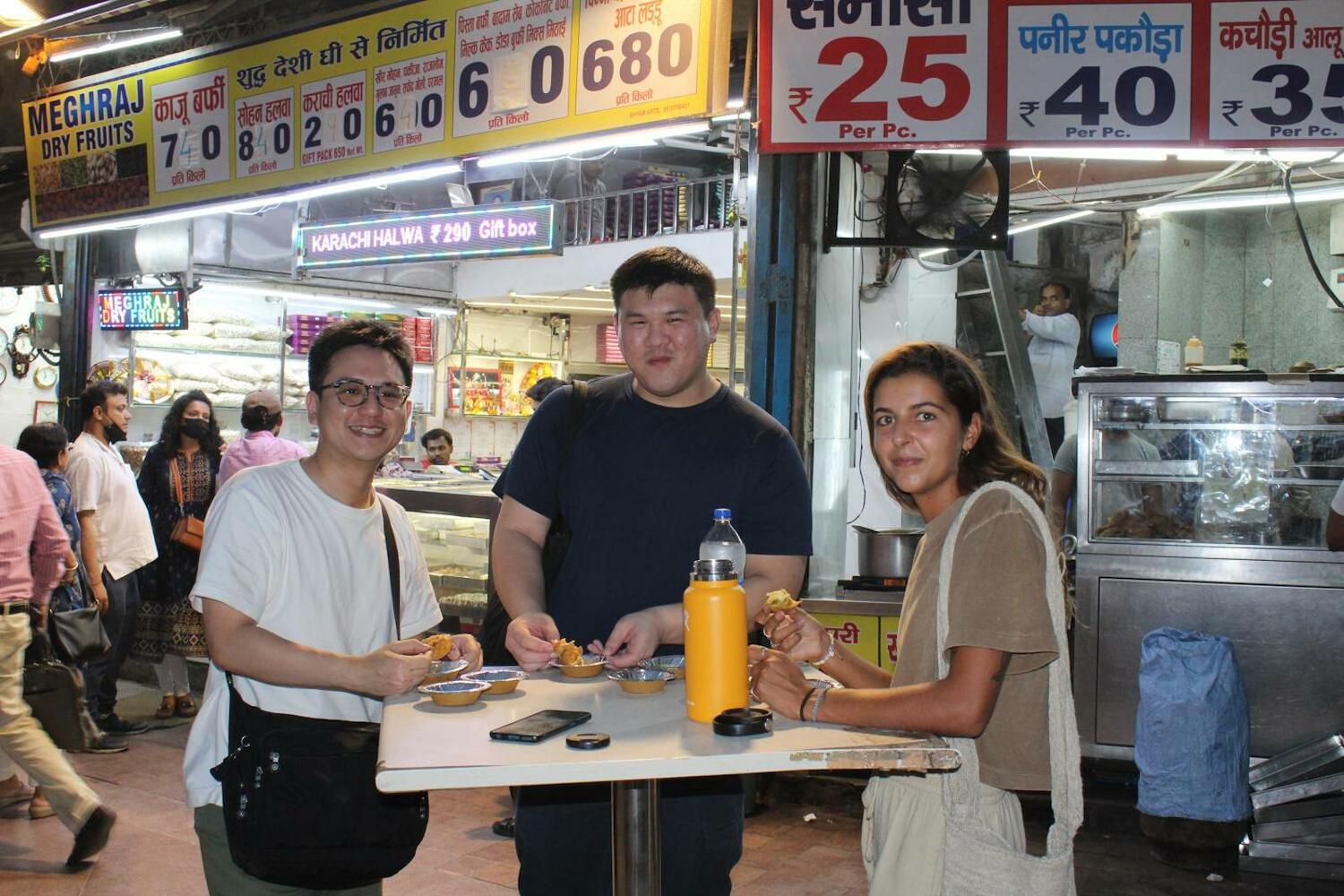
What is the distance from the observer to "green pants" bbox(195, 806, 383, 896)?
2416 mm

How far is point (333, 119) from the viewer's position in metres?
6.18

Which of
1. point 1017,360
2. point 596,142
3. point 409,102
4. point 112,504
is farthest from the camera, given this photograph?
point 1017,360

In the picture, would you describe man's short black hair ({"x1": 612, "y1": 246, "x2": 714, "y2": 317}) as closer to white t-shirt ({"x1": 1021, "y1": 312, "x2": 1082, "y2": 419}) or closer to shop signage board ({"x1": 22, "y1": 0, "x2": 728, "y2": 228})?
shop signage board ({"x1": 22, "y1": 0, "x2": 728, "y2": 228})

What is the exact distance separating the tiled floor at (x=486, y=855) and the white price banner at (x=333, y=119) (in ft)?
11.2

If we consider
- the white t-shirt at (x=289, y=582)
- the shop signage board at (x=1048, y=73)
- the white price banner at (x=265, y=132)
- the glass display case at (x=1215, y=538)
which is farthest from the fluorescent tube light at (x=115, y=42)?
the glass display case at (x=1215, y=538)

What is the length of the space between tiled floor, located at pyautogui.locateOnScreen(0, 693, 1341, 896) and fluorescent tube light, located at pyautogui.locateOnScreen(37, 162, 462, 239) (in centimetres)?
322

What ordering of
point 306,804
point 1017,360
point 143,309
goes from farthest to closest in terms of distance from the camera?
point 143,309 < point 1017,360 < point 306,804

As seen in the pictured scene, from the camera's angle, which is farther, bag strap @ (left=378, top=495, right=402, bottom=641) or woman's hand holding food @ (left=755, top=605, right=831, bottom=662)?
bag strap @ (left=378, top=495, right=402, bottom=641)

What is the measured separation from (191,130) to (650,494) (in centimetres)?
510

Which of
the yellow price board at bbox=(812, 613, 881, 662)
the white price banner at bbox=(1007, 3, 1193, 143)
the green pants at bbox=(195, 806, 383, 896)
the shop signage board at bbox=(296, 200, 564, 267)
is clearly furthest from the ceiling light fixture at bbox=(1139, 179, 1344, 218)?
the green pants at bbox=(195, 806, 383, 896)

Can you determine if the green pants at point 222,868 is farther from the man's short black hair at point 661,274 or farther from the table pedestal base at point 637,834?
the man's short black hair at point 661,274

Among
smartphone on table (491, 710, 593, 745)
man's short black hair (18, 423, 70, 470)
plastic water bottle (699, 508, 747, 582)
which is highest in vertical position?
→ man's short black hair (18, 423, 70, 470)

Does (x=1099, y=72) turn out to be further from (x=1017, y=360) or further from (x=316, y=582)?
(x=1017, y=360)

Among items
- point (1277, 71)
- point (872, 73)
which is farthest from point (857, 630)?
point (1277, 71)
